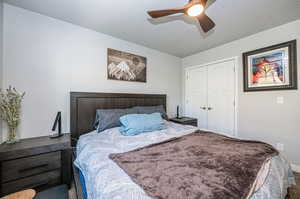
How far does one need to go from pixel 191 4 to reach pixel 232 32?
1.68 metres

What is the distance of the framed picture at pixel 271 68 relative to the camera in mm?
2205

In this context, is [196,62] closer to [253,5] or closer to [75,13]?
[253,5]

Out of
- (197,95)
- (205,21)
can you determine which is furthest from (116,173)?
(197,95)

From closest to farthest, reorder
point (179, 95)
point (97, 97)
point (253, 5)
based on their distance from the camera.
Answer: point (253, 5) → point (97, 97) → point (179, 95)

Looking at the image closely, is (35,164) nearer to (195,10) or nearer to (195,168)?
(195,168)

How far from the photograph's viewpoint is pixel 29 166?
1.50 metres

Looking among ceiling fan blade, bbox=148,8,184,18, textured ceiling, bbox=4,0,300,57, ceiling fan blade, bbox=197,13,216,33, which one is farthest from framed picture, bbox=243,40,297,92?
ceiling fan blade, bbox=148,8,184,18

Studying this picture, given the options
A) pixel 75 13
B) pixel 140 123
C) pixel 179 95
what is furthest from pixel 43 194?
pixel 179 95

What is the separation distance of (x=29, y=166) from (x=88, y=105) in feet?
3.40

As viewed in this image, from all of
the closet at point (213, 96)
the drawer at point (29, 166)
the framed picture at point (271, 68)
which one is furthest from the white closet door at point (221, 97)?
the drawer at point (29, 166)

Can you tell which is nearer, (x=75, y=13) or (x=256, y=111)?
(x=75, y=13)

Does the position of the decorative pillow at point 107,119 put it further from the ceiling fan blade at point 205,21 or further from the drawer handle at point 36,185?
the ceiling fan blade at point 205,21

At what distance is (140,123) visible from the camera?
6.34 ft

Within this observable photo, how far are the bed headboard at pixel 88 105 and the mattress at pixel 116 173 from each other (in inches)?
22.6
